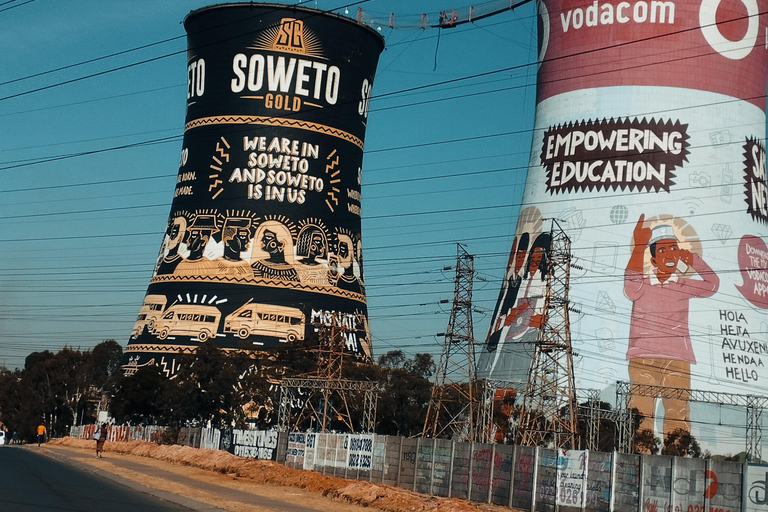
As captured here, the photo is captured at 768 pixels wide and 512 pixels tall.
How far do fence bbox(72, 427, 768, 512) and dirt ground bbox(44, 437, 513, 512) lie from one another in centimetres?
76

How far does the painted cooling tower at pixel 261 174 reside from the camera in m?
53.6

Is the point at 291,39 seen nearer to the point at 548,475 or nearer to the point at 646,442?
the point at 646,442

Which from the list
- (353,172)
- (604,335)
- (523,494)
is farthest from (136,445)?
(523,494)

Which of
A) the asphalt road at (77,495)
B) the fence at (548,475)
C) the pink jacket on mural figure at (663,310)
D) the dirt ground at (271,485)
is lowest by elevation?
the asphalt road at (77,495)

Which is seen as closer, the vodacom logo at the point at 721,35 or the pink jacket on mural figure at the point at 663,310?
the pink jacket on mural figure at the point at 663,310

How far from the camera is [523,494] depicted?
75.9ft

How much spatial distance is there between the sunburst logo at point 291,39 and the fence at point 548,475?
2754 centimetres

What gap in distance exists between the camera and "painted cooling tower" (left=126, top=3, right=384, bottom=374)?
2109 inches

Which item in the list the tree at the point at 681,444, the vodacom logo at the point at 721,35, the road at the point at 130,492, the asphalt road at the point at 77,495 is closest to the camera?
the asphalt road at the point at 77,495

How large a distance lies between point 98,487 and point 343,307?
33.6 meters

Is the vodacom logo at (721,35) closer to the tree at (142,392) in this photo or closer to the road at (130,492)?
the road at (130,492)

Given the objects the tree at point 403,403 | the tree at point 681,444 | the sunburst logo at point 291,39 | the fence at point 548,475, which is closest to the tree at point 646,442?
the tree at point 681,444

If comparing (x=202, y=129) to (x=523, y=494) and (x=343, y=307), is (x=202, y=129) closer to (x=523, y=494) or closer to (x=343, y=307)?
(x=343, y=307)

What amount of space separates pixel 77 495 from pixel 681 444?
3433cm
